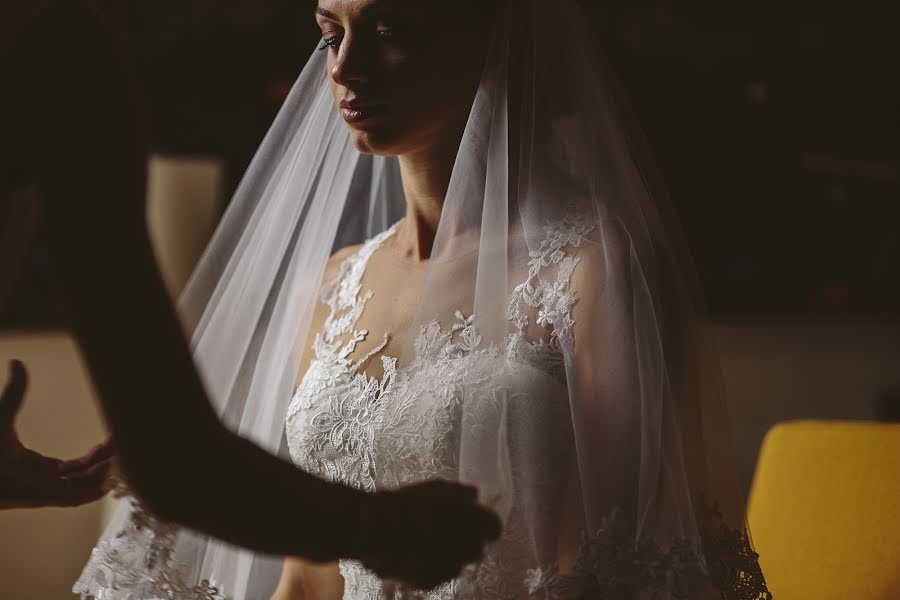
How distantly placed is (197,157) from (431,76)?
165cm

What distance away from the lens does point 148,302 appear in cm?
56

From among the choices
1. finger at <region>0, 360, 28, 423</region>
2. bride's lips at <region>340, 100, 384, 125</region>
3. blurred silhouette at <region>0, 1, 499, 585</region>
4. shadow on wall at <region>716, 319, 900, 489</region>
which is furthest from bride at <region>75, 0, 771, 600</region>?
shadow on wall at <region>716, 319, 900, 489</region>

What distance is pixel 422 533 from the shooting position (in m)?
0.65

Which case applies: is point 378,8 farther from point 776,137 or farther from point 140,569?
point 776,137

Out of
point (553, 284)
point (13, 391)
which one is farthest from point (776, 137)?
point (13, 391)

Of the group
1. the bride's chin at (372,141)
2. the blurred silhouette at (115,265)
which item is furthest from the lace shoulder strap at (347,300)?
the blurred silhouette at (115,265)

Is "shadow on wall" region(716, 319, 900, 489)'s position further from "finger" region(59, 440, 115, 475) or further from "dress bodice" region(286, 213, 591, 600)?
"finger" region(59, 440, 115, 475)

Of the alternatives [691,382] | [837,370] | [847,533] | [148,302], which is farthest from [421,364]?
[837,370]

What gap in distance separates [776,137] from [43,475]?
2.52 m

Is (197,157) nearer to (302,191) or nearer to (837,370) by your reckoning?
(302,191)

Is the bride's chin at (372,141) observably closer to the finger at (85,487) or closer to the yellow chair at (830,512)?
the finger at (85,487)

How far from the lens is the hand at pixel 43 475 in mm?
851

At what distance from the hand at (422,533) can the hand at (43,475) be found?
37 centimetres

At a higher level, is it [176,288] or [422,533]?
[422,533]
